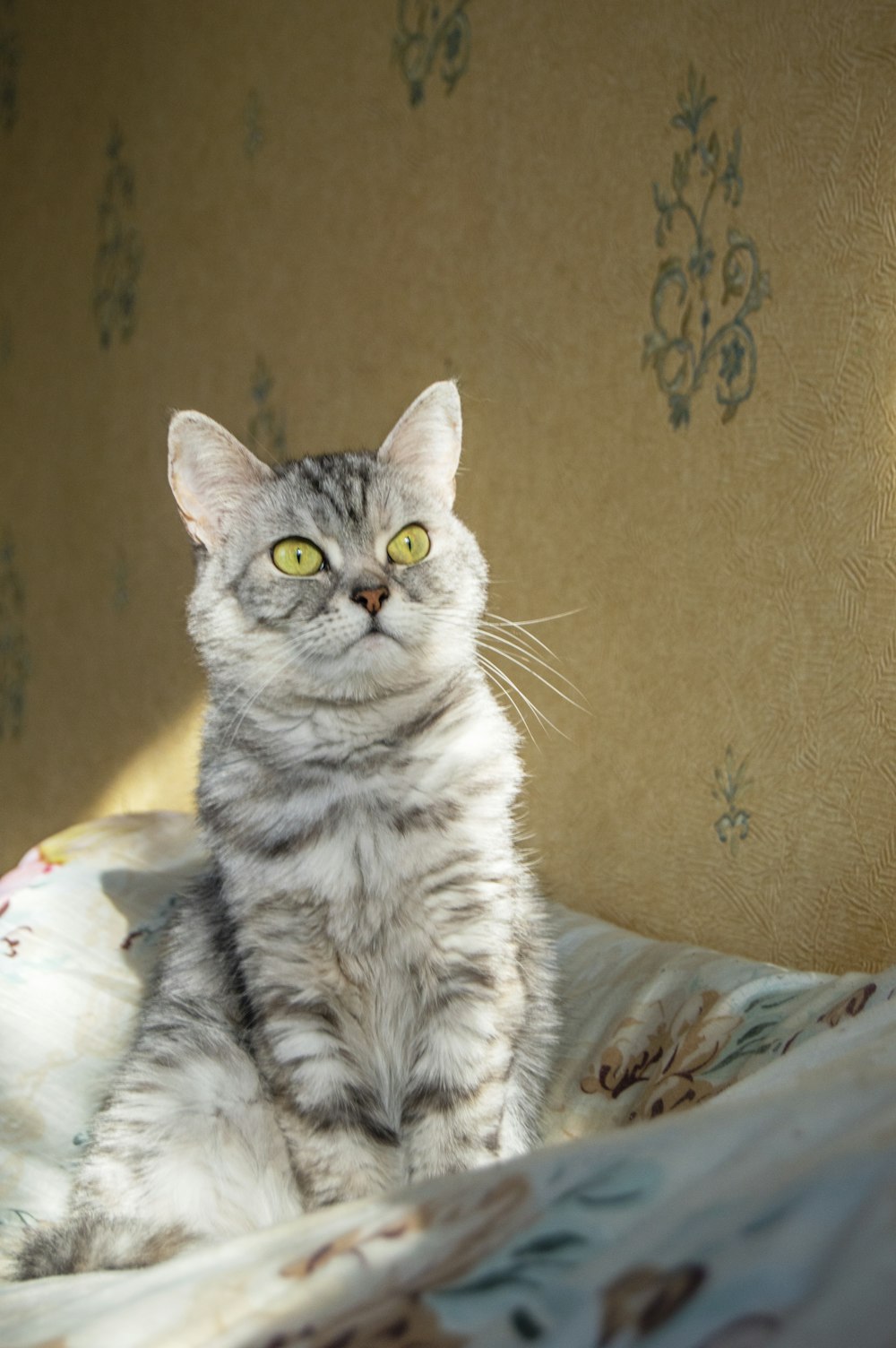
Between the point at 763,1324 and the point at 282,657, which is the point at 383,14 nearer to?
the point at 282,657

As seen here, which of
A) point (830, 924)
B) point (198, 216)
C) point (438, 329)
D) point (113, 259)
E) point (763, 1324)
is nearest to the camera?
point (763, 1324)

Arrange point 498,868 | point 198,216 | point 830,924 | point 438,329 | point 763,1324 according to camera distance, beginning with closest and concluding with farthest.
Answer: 1. point 763,1324
2. point 498,868
3. point 830,924
4. point 438,329
5. point 198,216

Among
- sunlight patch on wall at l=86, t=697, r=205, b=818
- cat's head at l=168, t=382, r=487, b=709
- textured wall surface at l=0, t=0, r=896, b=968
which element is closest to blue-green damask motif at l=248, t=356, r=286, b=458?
textured wall surface at l=0, t=0, r=896, b=968

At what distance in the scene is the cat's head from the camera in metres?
1.16

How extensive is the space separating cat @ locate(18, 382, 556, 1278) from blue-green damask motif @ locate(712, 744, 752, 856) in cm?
28

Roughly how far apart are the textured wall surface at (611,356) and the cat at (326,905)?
1.00 feet

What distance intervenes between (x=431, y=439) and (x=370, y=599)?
27cm

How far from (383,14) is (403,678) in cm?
129

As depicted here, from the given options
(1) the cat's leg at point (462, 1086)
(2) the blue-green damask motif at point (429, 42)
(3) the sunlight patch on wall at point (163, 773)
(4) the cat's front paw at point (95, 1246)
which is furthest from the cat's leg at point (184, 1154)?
(2) the blue-green damask motif at point (429, 42)

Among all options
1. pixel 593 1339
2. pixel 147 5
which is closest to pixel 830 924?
pixel 593 1339

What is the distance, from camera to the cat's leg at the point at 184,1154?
3.48 ft

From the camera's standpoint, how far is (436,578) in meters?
1.23

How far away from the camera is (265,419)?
216 cm

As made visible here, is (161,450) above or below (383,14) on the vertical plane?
below
